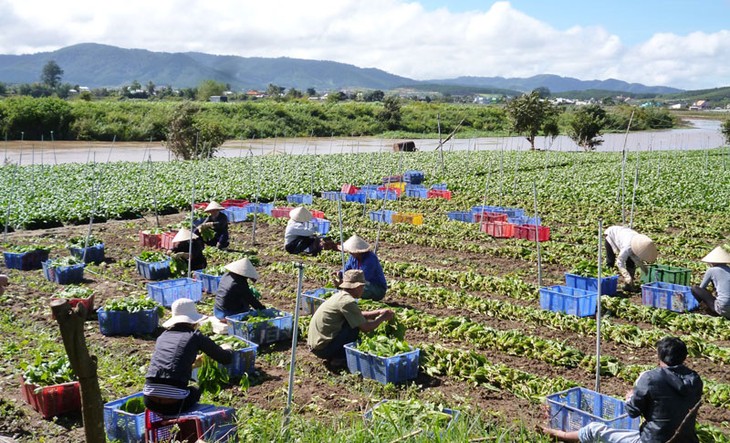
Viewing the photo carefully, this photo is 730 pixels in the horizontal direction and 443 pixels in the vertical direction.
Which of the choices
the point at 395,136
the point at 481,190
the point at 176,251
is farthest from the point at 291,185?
the point at 395,136

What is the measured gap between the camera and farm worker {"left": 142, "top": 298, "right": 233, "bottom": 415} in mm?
5785

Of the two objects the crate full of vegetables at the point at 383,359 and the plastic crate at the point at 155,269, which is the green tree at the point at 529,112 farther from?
the crate full of vegetables at the point at 383,359

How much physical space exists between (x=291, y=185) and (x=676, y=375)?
62.5 ft

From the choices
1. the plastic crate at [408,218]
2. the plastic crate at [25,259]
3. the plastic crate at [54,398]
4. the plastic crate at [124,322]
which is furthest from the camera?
the plastic crate at [408,218]

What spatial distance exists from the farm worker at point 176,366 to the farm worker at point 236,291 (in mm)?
2316

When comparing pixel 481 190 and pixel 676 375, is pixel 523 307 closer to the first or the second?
pixel 676 375

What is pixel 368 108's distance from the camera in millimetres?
83750

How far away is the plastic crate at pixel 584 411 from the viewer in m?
→ 5.87

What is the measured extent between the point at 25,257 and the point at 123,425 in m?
8.06

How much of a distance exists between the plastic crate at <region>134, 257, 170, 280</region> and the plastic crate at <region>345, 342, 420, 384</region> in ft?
18.5

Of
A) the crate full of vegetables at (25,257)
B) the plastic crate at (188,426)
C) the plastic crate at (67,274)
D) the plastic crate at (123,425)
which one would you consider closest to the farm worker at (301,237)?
the plastic crate at (67,274)

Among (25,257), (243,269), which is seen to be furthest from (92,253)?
(243,269)

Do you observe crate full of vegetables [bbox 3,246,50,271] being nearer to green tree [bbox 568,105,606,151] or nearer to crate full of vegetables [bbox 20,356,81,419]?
crate full of vegetables [bbox 20,356,81,419]

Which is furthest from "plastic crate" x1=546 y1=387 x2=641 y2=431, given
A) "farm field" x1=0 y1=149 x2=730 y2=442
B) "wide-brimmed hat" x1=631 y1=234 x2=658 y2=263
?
"wide-brimmed hat" x1=631 y1=234 x2=658 y2=263
